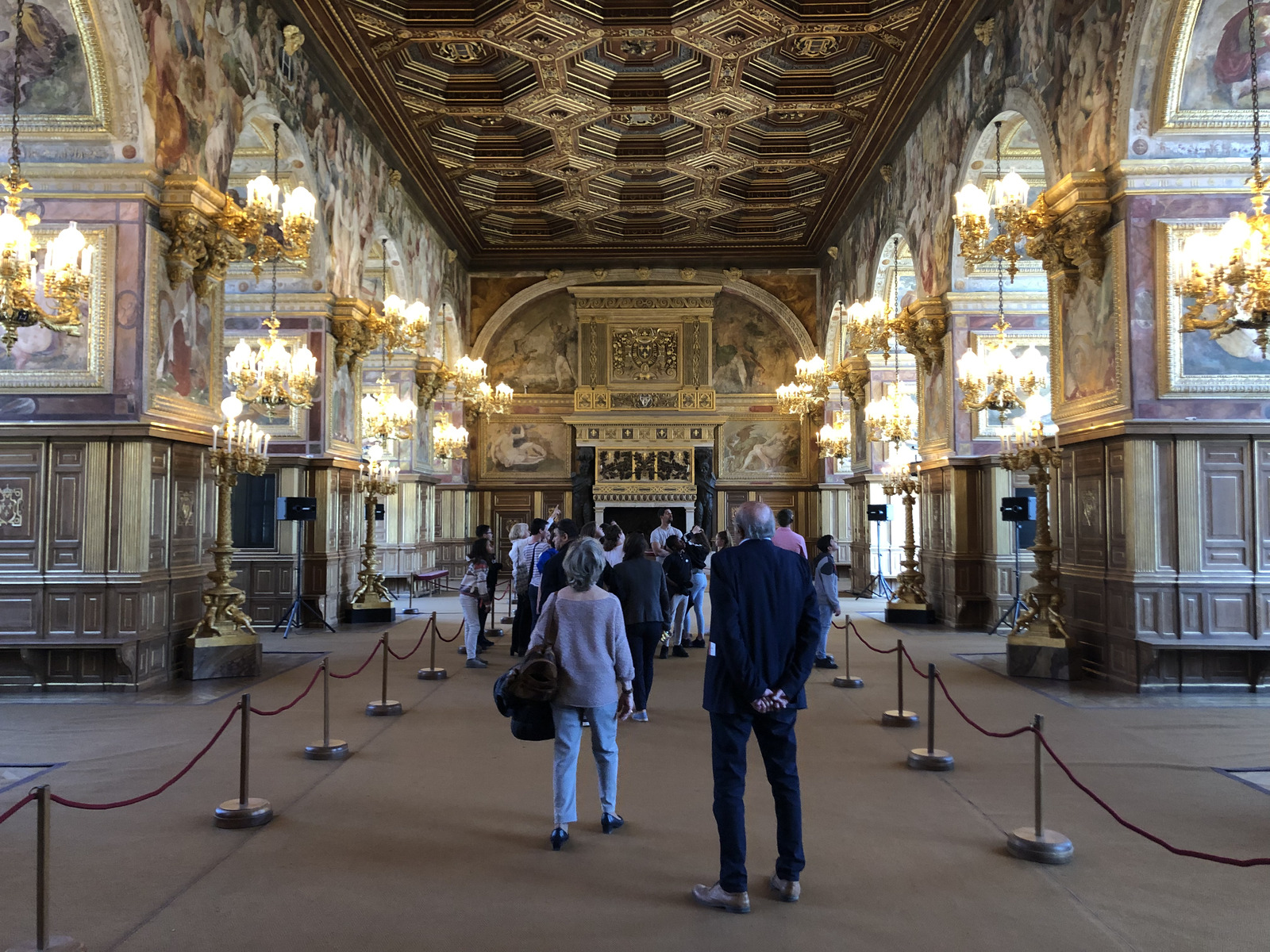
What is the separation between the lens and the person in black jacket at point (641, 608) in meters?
7.89

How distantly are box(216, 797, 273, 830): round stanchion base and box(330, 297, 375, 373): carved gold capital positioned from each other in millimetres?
10937

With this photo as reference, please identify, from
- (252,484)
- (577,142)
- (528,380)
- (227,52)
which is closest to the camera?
(227,52)

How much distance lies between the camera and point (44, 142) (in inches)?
366

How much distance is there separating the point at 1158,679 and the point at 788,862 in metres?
6.54

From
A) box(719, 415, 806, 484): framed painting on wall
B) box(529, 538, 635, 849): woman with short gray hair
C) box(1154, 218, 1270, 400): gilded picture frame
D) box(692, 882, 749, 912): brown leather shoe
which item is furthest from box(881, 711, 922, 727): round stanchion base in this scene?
box(719, 415, 806, 484): framed painting on wall

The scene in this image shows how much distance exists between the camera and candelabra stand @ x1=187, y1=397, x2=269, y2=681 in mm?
9758

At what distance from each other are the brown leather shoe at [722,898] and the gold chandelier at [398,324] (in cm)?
1294

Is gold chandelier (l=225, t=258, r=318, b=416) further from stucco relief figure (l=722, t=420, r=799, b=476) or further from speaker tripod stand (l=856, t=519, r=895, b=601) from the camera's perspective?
stucco relief figure (l=722, t=420, r=799, b=476)

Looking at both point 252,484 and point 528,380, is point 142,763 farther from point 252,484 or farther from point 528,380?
point 528,380

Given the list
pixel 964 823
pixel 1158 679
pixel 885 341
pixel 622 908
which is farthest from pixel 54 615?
pixel 885 341

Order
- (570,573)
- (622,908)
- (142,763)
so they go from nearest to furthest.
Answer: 1. (622,908)
2. (570,573)
3. (142,763)

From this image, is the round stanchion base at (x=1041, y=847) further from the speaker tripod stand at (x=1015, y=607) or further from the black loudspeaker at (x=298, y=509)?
the black loudspeaker at (x=298, y=509)

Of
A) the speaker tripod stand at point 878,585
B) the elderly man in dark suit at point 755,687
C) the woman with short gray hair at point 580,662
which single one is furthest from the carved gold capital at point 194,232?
the speaker tripod stand at point 878,585

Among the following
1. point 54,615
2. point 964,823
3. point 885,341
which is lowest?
point 964,823
